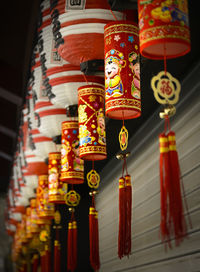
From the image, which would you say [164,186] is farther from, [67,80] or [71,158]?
[71,158]

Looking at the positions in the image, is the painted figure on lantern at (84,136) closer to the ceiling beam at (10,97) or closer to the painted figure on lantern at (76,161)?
the painted figure on lantern at (76,161)

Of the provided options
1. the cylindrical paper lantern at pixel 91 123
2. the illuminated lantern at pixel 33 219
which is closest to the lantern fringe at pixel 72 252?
the cylindrical paper lantern at pixel 91 123

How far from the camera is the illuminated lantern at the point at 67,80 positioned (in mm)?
4219

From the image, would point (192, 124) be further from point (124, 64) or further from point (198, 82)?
point (124, 64)

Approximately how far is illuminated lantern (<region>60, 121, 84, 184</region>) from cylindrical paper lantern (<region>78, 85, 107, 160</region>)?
0.74 meters

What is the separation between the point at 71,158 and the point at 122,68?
6.32 ft

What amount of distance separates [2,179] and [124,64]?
14967 millimetres

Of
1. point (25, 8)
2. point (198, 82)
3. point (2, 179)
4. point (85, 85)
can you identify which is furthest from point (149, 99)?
point (2, 179)

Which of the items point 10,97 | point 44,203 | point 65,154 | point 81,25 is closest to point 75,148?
point 65,154

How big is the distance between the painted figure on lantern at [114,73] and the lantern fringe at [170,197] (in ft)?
2.60

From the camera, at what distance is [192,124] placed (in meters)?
3.65

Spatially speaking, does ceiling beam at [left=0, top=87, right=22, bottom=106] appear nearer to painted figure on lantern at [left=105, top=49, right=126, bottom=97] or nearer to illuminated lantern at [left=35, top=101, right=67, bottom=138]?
illuminated lantern at [left=35, top=101, right=67, bottom=138]

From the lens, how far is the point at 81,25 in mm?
3412

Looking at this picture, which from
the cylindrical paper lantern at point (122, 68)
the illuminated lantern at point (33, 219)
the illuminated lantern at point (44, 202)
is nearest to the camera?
the cylindrical paper lantern at point (122, 68)
